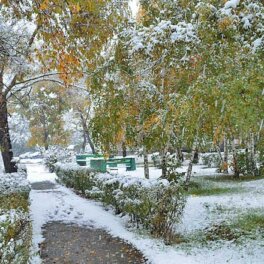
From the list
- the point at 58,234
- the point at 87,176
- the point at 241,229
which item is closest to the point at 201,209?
the point at 241,229

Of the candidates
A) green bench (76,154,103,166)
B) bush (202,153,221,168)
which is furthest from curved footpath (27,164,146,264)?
green bench (76,154,103,166)

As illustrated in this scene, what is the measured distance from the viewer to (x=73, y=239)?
8352 mm

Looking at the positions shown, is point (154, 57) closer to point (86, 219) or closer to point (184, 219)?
point (184, 219)

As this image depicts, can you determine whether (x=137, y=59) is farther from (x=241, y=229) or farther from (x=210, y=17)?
(x=241, y=229)

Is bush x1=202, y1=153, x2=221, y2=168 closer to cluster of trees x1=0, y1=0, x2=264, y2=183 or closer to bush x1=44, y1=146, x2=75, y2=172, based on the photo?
bush x1=44, y1=146, x2=75, y2=172

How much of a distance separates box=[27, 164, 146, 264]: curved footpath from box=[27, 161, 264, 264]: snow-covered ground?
0.03 meters

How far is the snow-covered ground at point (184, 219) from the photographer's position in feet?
21.5

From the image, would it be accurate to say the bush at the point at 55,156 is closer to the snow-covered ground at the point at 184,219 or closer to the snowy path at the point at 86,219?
the snow-covered ground at the point at 184,219

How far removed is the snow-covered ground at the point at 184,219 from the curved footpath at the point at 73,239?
0.10ft

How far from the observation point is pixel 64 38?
517 centimetres

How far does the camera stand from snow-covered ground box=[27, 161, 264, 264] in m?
6.55

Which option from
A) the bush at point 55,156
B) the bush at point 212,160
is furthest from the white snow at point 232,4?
the bush at point 55,156

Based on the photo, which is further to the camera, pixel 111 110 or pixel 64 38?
pixel 111 110

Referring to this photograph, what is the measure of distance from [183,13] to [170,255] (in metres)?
5.66
